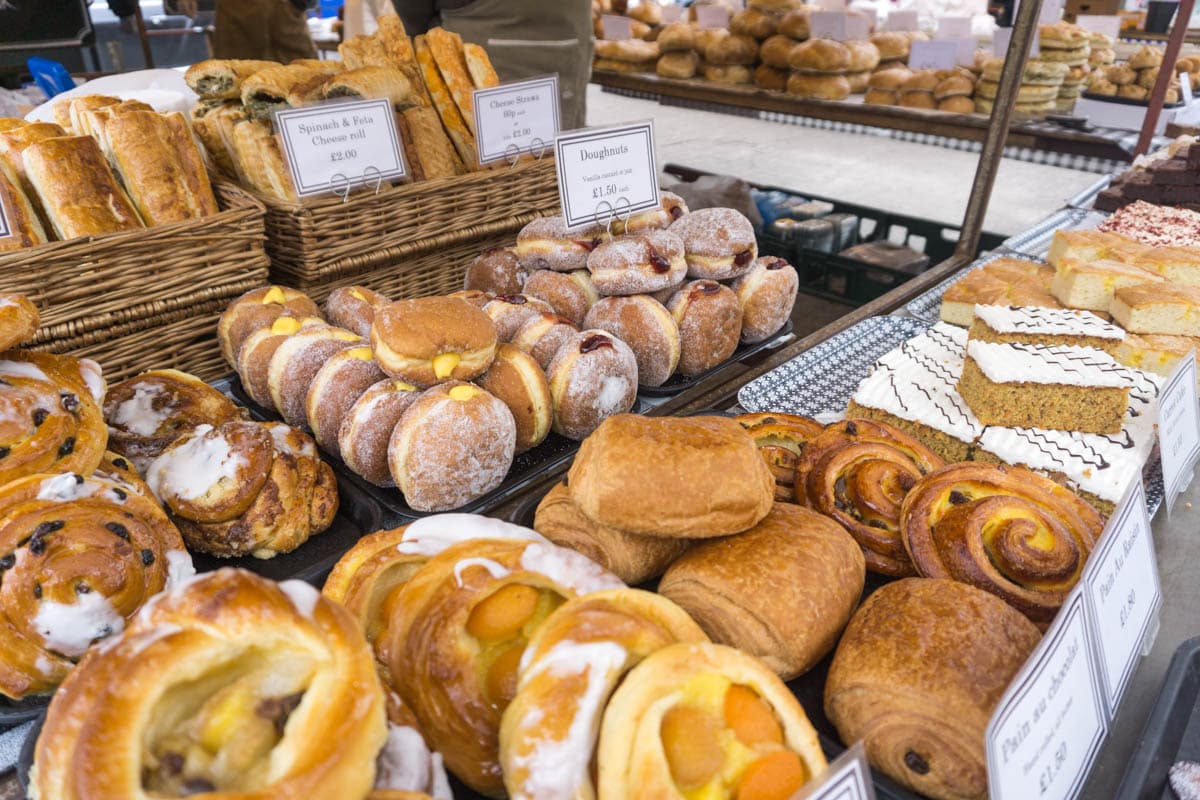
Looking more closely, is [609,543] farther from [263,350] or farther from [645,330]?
[263,350]

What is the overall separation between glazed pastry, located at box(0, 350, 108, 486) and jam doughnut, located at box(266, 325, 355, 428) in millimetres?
401

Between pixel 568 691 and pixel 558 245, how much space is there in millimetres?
1487

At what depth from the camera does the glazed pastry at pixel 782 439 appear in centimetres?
141

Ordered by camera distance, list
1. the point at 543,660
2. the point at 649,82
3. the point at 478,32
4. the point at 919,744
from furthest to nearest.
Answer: the point at 649,82
the point at 478,32
the point at 919,744
the point at 543,660

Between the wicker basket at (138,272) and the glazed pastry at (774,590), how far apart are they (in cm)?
145

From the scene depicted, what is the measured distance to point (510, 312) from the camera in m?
1.85

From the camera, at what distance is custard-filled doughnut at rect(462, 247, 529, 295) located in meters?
2.12

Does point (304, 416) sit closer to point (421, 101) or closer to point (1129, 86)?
point (421, 101)

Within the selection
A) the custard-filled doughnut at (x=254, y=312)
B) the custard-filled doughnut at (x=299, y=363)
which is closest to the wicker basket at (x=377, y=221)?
the custard-filled doughnut at (x=254, y=312)

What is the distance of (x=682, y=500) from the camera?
1080mm

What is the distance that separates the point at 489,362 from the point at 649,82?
6.25 meters

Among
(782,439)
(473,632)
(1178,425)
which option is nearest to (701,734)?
(473,632)

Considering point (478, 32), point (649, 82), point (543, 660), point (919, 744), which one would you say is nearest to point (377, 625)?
point (543, 660)

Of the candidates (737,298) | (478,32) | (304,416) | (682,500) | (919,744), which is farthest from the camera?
(478,32)
